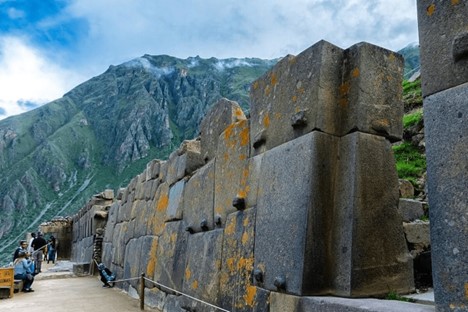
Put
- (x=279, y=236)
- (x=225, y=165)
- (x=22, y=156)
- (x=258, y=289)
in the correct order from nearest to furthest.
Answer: (x=279, y=236)
(x=258, y=289)
(x=225, y=165)
(x=22, y=156)

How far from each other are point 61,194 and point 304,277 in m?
75.7

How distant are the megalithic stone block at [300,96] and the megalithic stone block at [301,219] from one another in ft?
0.36

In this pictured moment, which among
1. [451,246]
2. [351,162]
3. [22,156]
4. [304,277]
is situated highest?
[22,156]

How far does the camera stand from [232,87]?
9144 centimetres

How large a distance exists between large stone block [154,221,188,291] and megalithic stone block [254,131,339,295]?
2.15 meters

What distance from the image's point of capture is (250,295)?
310 cm

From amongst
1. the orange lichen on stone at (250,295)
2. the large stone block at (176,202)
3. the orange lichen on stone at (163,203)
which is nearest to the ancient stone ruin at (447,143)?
the orange lichen on stone at (250,295)

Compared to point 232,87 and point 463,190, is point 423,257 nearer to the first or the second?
point 463,190

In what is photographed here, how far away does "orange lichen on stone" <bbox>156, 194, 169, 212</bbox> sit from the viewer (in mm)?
5996

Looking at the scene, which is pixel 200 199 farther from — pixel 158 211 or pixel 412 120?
pixel 412 120

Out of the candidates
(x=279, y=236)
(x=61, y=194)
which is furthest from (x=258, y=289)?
(x=61, y=194)

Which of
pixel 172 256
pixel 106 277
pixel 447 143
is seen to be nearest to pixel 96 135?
pixel 106 277

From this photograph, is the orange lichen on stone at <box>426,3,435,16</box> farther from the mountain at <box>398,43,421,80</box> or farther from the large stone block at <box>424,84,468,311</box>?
the mountain at <box>398,43,421,80</box>

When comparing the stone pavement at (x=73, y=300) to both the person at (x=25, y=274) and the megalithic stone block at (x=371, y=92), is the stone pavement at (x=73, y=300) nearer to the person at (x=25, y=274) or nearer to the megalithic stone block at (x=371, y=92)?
the person at (x=25, y=274)
